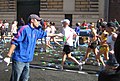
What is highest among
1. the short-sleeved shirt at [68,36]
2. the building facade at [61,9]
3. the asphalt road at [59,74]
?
the building facade at [61,9]

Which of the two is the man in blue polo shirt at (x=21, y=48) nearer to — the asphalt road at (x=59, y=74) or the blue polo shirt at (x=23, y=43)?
the blue polo shirt at (x=23, y=43)

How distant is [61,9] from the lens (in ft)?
104

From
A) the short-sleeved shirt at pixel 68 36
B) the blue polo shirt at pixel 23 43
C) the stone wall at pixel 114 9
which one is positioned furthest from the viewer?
the stone wall at pixel 114 9

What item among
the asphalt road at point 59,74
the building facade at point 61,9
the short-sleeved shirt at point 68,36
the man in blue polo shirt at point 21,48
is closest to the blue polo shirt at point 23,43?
the man in blue polo shirt at point 21,48

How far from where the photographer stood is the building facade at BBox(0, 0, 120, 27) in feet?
98.7

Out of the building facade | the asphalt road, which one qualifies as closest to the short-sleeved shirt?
the asphalt road

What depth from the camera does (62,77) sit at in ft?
27.7

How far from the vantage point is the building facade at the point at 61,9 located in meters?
30.1

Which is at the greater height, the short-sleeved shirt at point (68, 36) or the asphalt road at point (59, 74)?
the short-sleeved shirt at point (68, 36)

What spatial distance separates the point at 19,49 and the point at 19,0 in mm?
29331

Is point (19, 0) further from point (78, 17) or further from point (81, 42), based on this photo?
point (81, 42)

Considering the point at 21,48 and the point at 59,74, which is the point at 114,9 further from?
the point at 21,48

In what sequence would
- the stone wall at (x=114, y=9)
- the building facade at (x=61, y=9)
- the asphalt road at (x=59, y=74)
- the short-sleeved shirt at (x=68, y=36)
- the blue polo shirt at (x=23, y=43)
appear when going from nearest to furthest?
the blue polo shirt at (x=23, y=43)
the asphalt road at (x=59, y=74)
the short-sleeved shirt at (x=68, y=36)
the stone wall at (x=114, y=9)
the building facade at (x=61, y=9)

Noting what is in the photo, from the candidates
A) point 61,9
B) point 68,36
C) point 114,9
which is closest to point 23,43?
point 68,36
